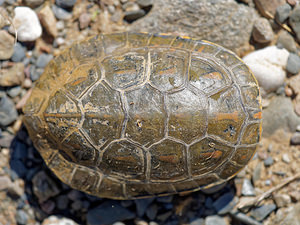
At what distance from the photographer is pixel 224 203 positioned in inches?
99.4

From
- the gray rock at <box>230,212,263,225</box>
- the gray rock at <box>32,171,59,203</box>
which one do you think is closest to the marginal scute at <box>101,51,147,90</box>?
the gray rock at <box>32,171,59,203</box>

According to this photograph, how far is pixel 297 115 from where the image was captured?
2555mm

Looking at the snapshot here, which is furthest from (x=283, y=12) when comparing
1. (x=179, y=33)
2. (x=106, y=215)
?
(x=106, y=215)

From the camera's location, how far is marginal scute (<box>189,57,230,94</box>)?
196cm

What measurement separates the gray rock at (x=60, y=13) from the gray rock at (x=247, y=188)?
192 cm

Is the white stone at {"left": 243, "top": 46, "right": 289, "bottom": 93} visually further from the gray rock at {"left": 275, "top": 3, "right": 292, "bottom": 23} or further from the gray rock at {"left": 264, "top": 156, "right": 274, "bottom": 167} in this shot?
the gray rock at {"left": 264, "top": 156, "right": 274, "bottom": 167}

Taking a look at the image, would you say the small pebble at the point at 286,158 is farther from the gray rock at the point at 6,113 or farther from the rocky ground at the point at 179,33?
the gray rock at the point at 6,113

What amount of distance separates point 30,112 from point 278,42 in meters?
1.94

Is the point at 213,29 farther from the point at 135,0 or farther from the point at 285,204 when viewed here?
the point at 285,204

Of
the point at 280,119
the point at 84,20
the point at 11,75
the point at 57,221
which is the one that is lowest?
the point at 57,221

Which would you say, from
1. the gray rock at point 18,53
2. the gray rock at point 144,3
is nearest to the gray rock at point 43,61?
the gray rock at point 18,53

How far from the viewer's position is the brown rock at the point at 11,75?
2471mm

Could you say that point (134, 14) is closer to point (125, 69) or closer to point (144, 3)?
point (144, 3)

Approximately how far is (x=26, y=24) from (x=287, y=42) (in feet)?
6.66
